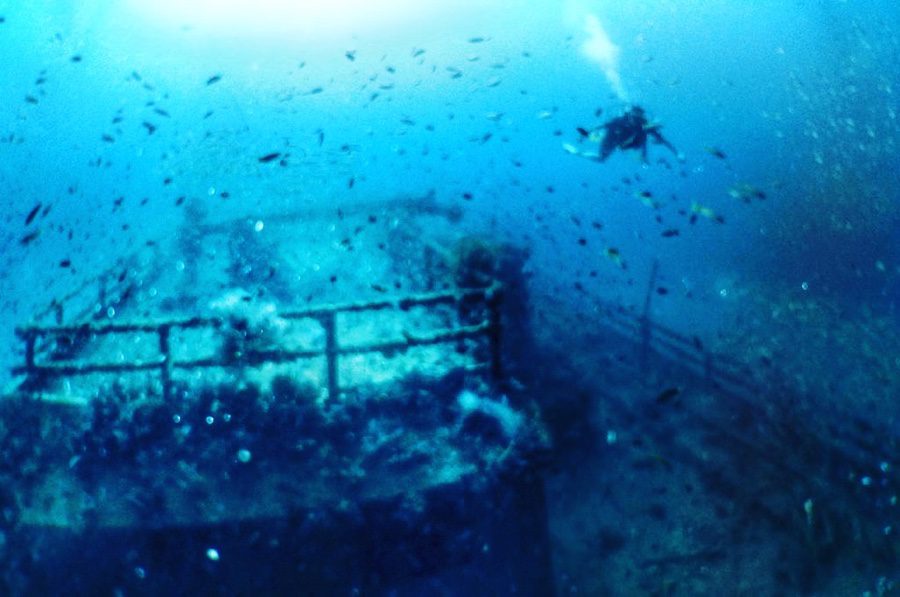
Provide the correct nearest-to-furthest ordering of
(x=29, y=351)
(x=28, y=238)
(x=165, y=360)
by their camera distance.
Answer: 1. (x=165, y=360)
2. (x=29, y=351)
3. (x=28, y=238)

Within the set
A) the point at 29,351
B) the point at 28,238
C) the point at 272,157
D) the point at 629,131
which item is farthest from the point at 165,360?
the point at 629,131

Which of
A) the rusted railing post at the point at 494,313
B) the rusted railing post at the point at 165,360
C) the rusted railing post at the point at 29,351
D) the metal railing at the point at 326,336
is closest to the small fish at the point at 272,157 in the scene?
the metal railing at the point at 326,336

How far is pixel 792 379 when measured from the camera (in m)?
11.9

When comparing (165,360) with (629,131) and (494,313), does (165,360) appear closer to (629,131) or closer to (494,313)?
(494,313)

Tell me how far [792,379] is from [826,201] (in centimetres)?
2950

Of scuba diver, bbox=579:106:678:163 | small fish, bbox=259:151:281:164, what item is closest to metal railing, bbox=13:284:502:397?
small fish, bbox=259:151:281:164

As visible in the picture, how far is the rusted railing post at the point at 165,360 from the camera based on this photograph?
Answer: 20.1ft

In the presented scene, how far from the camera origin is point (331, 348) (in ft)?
19.9

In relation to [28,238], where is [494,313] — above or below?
below

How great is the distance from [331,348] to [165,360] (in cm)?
172

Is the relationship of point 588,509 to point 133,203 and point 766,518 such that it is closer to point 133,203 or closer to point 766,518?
point 766,518

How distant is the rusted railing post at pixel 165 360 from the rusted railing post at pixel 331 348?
1.54 m

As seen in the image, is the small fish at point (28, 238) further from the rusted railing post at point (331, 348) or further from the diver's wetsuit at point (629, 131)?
the diver's wetsuit at point (629, 131)

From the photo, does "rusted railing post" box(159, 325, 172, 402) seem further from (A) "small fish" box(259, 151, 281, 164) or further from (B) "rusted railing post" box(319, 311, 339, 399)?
(A) "small fish" box(259, 151, 281, 164)
